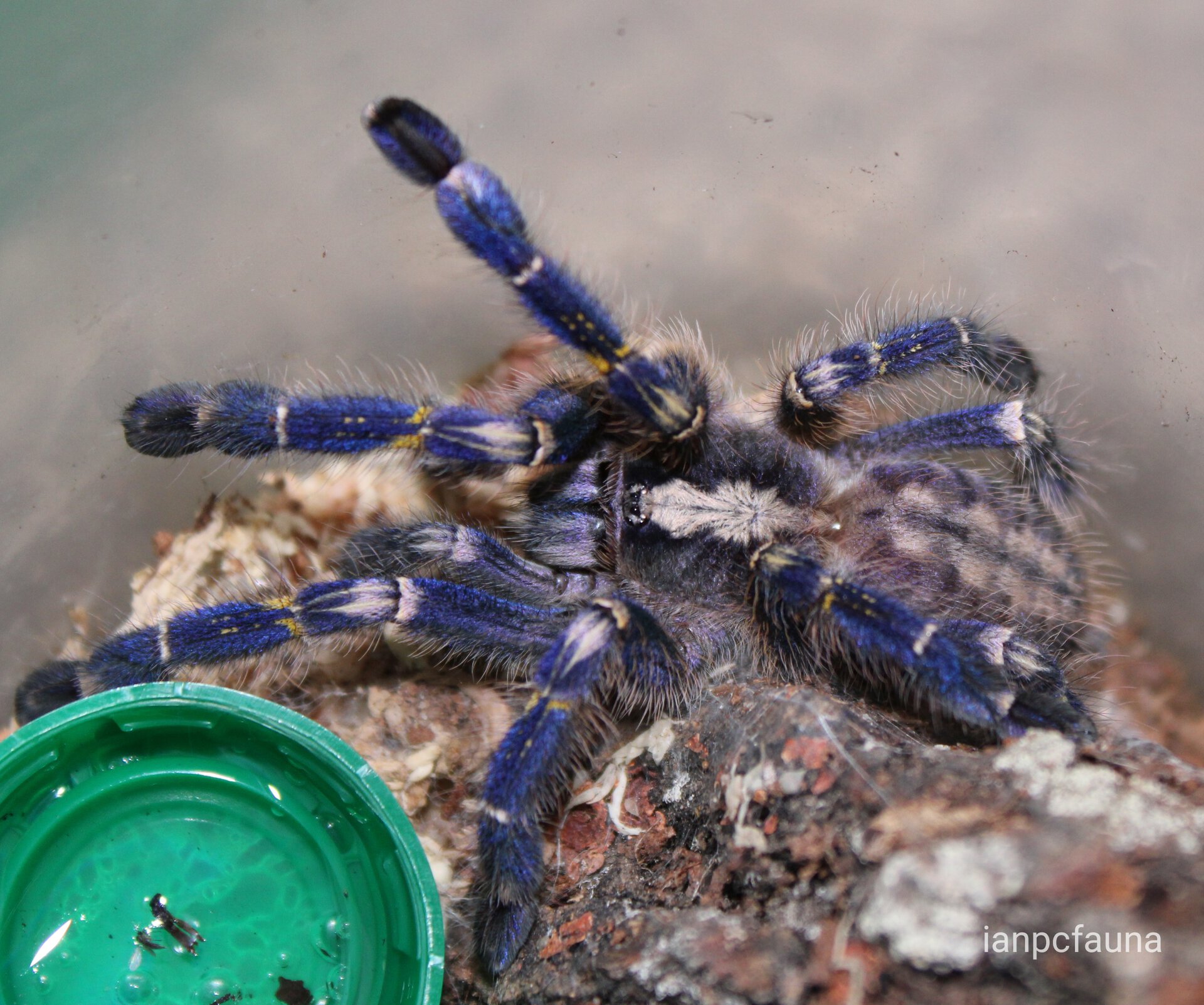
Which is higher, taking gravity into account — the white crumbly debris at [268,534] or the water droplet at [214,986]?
the white crumbly debris at [268,534]

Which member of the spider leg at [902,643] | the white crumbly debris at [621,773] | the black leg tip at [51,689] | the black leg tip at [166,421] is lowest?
the black leg tip at [51,689]

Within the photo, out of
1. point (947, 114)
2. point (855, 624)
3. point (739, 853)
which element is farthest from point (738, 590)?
point (947, 114)

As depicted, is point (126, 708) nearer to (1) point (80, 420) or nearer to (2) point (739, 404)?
(1) point (80, 420)

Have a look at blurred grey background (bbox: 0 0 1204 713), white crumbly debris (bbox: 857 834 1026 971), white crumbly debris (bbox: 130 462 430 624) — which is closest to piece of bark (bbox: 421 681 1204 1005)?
white crumbly debris (bbox: 857 834 1026 971)

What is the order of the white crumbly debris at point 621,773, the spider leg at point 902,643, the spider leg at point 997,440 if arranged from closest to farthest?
the spider leg at point 902,643 → the white crumbly debris at point 621,773 → the spider leg at point 997,440

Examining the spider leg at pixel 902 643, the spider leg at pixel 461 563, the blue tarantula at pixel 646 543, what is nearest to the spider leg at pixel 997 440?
the blue tarantula at pixel 646 543

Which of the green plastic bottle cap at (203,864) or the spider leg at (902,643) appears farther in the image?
the green plastic bottle cap at (203,864)

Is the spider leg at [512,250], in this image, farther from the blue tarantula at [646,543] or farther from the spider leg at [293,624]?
the spider leg at [293,624]
